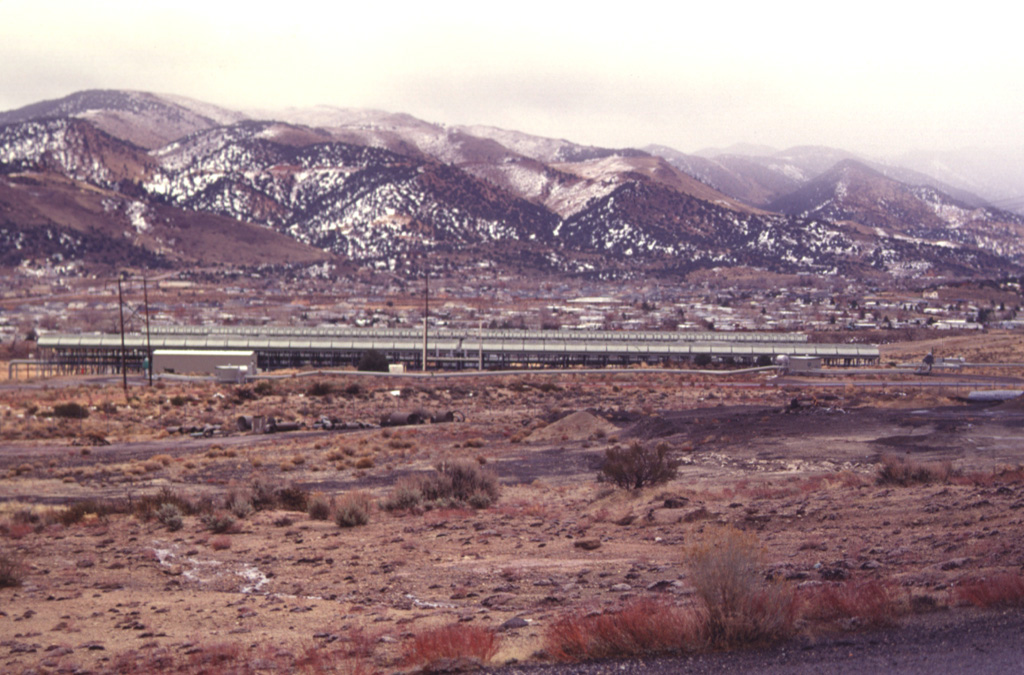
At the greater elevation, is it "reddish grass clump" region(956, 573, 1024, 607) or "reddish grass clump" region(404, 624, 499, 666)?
"reddish grass clump" region(956, 573, 1024, 607)

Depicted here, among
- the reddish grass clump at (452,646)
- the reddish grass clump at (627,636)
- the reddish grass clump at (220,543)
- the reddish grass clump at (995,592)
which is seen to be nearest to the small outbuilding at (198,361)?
the reddish grass clump at (220,543)

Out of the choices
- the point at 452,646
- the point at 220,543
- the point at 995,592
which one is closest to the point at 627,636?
the point at 452,646

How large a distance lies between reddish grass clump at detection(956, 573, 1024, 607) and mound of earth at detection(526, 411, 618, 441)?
25337 millimetres

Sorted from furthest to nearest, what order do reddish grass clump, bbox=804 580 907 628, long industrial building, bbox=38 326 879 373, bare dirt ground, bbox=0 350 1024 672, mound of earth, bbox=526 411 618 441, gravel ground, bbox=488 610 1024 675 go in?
long industrial building, bbox=38 326 879 373 → mound of earth, bbox=526 411 618 441 → bare dirt ground, bbox=0 350 1024 672 → reddish grass clump, bbox=804 580 907 628 → gravel ground, bbox=488 610 1024 675

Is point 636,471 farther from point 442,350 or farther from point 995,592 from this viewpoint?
point 442,350

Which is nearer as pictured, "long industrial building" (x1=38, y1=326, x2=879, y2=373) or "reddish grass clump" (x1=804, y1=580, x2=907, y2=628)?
"reddish grass clump" (x1=804, y1=580, x2=907, y2=628)

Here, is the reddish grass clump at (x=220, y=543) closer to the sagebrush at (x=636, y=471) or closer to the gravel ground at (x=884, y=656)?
the sagebrush at (x=636, y=471)

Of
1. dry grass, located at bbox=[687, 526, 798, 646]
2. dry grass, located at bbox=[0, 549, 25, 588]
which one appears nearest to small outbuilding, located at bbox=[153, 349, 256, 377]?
dry grass, located at bbox=[0, 549, 25, 588]

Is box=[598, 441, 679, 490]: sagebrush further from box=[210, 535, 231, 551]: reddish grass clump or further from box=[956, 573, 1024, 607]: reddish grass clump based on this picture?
box=[956, 573, 1024, 607]: reddish grass clump

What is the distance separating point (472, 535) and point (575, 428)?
21.2 metres

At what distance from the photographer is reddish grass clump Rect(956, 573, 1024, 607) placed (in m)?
8.91

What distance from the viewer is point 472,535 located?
52.8 feet

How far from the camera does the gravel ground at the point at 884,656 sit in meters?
7.65

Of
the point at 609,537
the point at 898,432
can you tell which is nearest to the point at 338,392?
the point at 898,432
